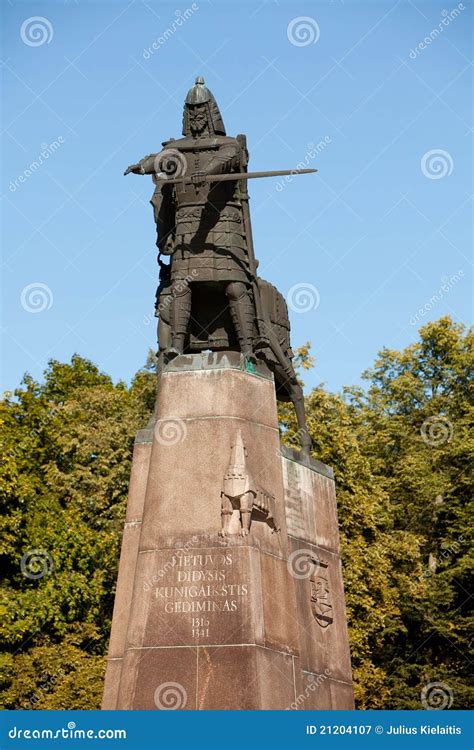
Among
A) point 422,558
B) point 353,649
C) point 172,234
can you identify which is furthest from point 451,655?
point 172,234

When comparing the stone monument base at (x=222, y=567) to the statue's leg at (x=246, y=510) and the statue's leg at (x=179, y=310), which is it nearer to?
the statue's leg at (x=246, y=510)

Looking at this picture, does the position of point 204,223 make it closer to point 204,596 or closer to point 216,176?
point 216,176

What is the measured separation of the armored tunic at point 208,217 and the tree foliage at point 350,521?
1617 cm

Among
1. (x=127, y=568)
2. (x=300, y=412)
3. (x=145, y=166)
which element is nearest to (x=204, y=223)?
(x=145, y=166)

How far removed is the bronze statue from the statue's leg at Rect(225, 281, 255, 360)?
0.04 ft

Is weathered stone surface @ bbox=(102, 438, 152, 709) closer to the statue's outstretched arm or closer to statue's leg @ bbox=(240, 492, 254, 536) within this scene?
statue's leg @ bbox=(240, 492, 254, 536)

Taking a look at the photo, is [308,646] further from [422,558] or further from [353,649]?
[422,558]

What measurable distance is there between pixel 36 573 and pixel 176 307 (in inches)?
725

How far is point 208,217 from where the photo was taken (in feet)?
50.1

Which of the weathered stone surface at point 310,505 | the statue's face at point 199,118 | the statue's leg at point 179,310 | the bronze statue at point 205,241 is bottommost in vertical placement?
the weathered stone surface at point 310,505

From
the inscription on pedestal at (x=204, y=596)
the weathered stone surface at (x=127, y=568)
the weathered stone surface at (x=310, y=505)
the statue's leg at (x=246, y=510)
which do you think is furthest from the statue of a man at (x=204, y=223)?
the inscription on pedestal at (x=204, y=596)

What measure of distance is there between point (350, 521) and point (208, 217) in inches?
715

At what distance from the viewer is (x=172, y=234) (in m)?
15.6

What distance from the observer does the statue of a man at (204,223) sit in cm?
1505
